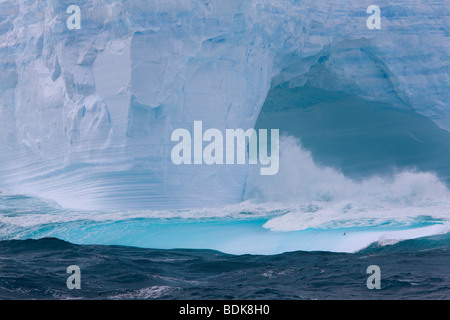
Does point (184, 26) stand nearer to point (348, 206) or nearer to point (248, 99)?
point (248, 99)

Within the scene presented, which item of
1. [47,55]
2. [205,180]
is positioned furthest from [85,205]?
[47,55]

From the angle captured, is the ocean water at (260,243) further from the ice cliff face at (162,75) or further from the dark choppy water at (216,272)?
the ice cliff face at (162,75)

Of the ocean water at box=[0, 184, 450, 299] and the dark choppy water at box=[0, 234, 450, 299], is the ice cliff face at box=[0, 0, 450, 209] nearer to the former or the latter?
the ocean water at box=[0, 184, 450, 299]

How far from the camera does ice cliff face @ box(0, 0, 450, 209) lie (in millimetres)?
10578

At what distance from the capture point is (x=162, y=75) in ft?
35.0

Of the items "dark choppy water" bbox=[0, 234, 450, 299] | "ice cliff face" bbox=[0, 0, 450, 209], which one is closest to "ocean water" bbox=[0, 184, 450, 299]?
"dark choppy water" bbox=[0, 234, 450, 299]

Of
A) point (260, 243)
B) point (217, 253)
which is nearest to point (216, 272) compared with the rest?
point (217, 253)

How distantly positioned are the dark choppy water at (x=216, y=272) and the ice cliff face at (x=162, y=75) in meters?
1.94

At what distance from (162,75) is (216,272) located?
4306 mm

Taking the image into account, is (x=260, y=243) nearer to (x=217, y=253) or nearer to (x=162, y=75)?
(x=217, y=253)

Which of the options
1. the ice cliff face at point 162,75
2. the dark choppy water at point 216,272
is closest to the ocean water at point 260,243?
the dark choppy water at point 216,272

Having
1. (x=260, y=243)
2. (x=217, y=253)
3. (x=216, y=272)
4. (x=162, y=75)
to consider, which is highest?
(x=162, y=75)

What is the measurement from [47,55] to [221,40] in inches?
128

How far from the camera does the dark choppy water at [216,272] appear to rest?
6270 mm
